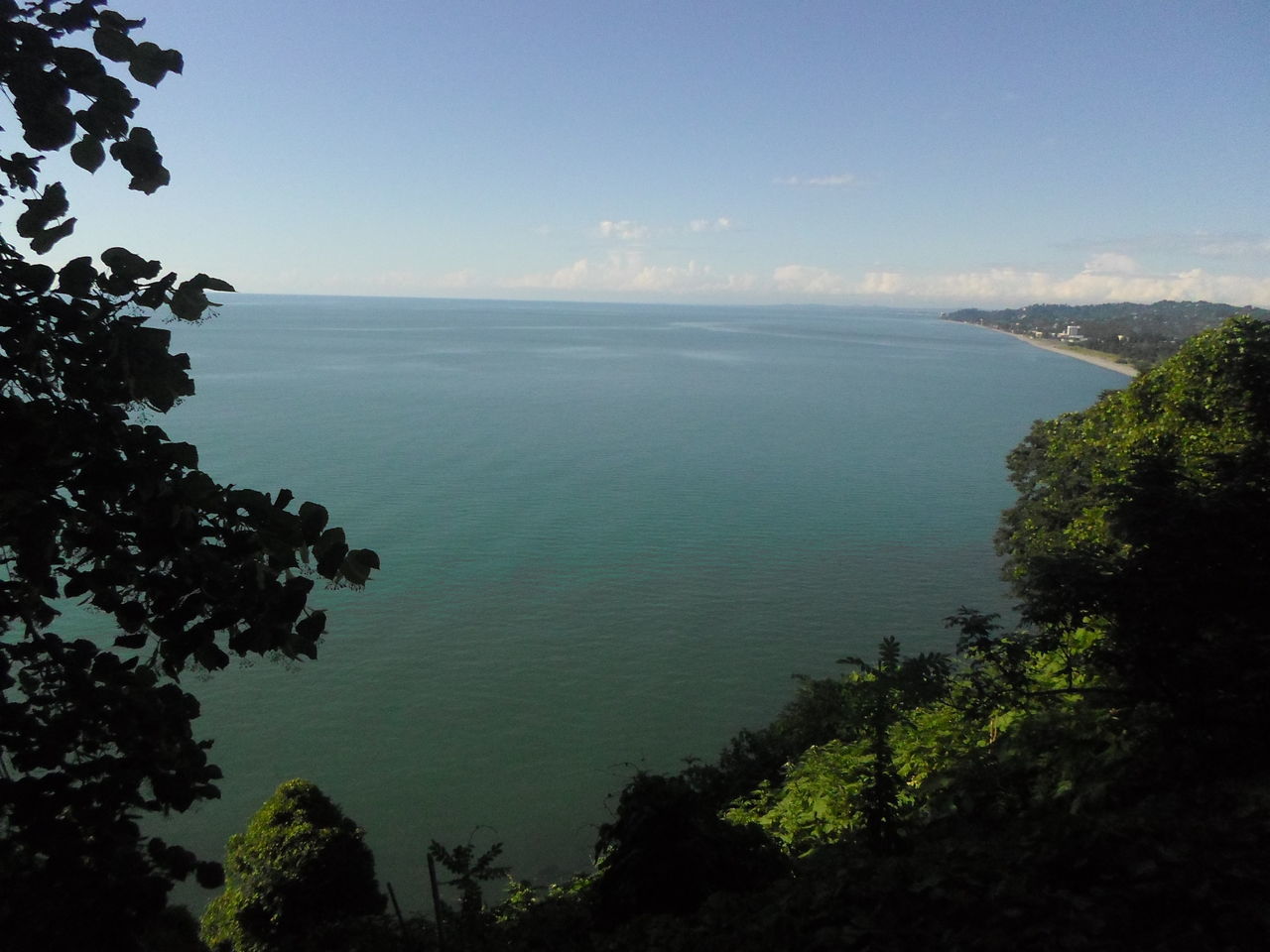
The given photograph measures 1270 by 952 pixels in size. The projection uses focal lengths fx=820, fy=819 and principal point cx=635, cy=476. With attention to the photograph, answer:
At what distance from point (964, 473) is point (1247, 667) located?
1360 inches

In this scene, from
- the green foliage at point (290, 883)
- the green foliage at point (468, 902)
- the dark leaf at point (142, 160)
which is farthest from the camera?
the green foliage at point (290, 883)

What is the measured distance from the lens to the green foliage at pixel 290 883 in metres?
7.86

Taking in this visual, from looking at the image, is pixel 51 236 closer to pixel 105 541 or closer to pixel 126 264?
pixel 126 264

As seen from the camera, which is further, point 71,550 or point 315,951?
point 315,951

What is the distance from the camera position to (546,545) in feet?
79.8

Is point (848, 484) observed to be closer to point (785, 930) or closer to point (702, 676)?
point (702, 676)

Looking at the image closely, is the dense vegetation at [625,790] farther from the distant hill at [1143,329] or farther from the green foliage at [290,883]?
the distant hill at [1143,329]

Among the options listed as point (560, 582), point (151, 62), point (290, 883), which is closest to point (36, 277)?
point (151, 62)

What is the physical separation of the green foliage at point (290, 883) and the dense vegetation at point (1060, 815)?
1873 mm

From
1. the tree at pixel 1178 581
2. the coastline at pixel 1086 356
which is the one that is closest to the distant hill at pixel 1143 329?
the coastline at pixel 1086 356

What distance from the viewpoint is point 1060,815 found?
443cm

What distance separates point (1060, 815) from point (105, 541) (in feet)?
15.3

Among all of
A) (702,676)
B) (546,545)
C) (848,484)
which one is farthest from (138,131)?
(848,484)

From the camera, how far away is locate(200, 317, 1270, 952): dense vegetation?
3324 millimetres
